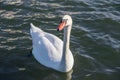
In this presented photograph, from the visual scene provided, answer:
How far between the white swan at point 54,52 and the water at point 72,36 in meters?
0.27

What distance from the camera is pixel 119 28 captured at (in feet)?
53.0

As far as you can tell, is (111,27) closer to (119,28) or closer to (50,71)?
(119,28)

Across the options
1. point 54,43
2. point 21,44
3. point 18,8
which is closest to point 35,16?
point 18,8

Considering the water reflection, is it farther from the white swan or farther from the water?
the white swan

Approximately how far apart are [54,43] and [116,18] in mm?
4195

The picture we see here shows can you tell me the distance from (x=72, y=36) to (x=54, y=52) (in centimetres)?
222

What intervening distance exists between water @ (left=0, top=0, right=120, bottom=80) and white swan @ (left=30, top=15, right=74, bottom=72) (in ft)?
0.88

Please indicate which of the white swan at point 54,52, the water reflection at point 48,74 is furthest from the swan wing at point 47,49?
the water reflection at point 48,74

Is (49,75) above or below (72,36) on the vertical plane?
below

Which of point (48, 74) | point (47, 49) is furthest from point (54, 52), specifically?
point (48, 74)

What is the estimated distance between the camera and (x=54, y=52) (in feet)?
44.0

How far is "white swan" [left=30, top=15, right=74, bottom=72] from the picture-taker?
13.1m

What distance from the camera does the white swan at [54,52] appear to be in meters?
13.1

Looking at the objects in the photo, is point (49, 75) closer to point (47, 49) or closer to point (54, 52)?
point (54, 52)
